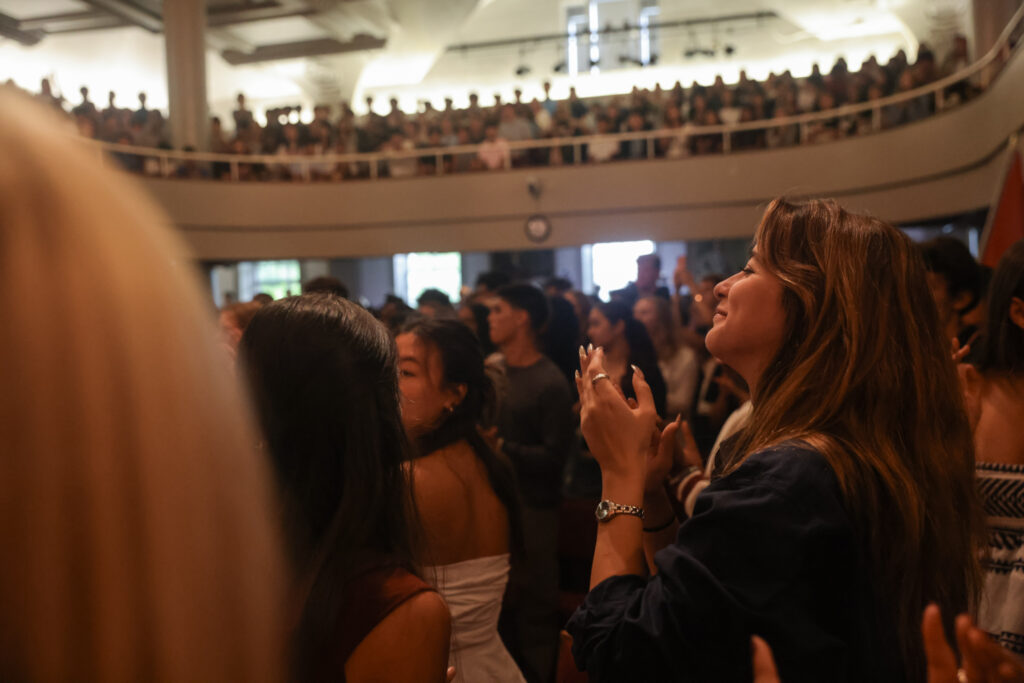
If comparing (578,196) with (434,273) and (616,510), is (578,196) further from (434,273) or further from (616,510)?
(616,510)

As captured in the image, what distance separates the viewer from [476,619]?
1942 millimetres

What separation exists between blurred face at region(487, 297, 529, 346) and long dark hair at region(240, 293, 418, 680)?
236 centimetres

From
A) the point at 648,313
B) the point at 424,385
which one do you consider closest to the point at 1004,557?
the point at 424,385

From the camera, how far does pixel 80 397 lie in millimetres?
512

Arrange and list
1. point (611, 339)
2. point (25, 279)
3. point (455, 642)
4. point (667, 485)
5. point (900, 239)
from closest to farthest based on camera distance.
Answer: point (25, 279), point (900, 239), point (667, 485), point (455, 642), point (611, 339)

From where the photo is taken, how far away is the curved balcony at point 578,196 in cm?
944

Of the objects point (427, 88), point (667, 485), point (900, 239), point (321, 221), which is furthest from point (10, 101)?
point (427, 88)

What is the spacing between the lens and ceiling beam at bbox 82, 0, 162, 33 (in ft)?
44.5

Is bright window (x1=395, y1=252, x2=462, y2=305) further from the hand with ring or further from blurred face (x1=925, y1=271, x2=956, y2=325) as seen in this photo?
the hand with ring

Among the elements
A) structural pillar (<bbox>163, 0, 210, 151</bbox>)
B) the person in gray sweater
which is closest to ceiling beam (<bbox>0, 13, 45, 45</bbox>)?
structural pillar (<bbox>163, 0, 210, 151</bbox>)

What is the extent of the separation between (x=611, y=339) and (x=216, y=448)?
314 centimetres

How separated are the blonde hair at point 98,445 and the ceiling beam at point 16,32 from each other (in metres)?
17.4

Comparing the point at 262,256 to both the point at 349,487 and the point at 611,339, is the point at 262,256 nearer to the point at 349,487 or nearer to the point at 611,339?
the point at 611,339

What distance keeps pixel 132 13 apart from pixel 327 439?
615 inches
